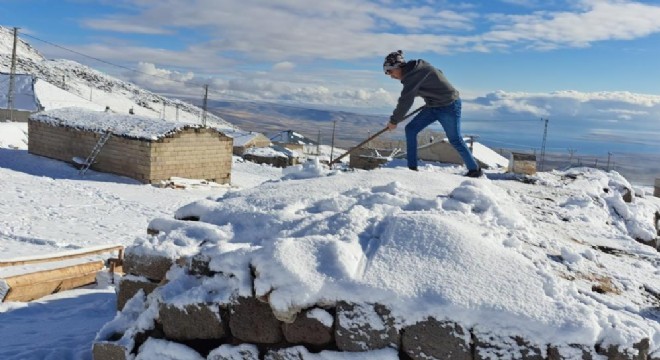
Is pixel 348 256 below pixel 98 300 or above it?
above

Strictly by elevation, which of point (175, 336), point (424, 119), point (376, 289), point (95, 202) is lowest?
point (95, 202)

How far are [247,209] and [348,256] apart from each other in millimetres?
1275

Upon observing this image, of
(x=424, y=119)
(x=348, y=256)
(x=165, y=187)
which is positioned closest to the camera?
(x=348, y=256)

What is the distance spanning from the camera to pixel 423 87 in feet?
22.1

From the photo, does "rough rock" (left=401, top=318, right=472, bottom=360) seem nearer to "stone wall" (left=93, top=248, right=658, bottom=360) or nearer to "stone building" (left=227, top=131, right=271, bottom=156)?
"stone wall" (left=93, top=248, right=658, bottom=360)

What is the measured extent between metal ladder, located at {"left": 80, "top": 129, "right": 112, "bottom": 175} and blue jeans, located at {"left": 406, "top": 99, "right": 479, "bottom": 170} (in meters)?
16.9

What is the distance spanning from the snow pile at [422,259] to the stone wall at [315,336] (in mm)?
52

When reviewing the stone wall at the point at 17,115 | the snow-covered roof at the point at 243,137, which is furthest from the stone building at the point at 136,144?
the snow-covered roof at the point at 243,137

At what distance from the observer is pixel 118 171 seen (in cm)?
2139

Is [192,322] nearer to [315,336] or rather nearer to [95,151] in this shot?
[315,336]

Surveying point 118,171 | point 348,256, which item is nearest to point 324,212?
point 348,256

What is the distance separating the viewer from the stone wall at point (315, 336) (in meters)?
3.21

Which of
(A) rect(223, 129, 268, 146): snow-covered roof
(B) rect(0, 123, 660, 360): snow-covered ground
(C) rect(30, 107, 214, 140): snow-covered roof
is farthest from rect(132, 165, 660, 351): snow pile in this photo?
(A) rect(223, 129, 268, 146): snow-covered roof

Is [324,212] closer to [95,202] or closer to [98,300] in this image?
[98,300]
